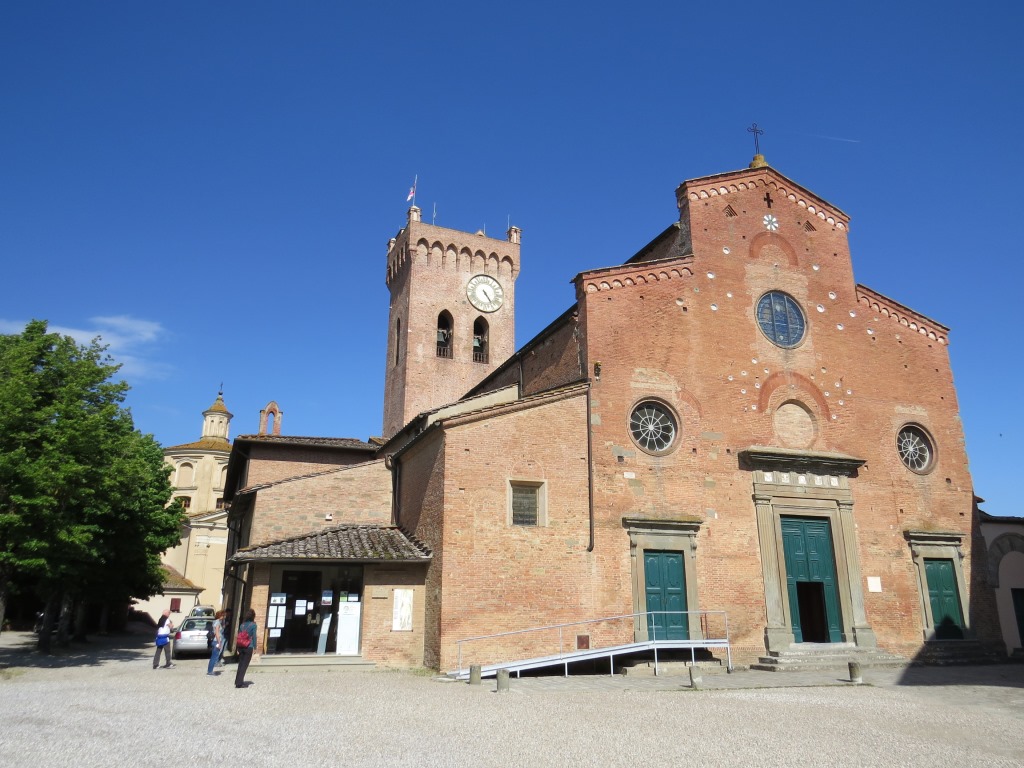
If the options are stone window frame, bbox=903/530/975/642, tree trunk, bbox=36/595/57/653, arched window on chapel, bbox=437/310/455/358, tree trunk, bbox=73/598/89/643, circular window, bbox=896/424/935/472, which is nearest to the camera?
stone window frame, bbox=903/530/975/642

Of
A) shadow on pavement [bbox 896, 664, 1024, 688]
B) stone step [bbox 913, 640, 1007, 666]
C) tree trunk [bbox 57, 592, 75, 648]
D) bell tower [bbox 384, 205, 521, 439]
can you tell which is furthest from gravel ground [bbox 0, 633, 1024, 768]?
bell tower [bbox 384, 205, 521, 439]

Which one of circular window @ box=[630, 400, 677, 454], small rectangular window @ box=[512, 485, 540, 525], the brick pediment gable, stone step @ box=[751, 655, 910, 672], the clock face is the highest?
the clock face

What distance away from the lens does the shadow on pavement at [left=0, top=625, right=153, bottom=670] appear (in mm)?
18973

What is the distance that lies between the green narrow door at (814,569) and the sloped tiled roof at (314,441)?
15026 millimetres

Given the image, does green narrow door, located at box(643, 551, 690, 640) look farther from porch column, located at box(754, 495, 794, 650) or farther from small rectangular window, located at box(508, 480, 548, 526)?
small rectangular window, located at box(508, 480, 548, 526)

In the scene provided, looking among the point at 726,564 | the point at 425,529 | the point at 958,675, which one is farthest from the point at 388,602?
the point at 958,675

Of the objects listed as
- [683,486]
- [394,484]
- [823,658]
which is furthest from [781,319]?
Answer: [394,484]

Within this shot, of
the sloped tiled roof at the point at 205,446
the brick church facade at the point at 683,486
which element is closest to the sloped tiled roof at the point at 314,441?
the brick church facade at the point at 683,486

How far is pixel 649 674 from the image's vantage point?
1670 centimetres

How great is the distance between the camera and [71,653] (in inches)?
878

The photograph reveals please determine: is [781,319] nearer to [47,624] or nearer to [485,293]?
[47,624]

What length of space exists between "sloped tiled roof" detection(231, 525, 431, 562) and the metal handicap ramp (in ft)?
9.21

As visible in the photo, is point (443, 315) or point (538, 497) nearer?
point (538, 497)

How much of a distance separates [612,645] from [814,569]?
657 cm
